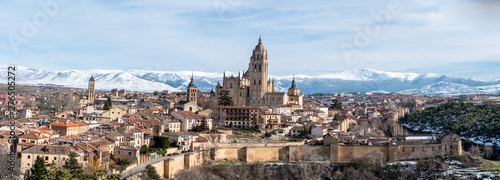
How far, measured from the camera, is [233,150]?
1511 inches

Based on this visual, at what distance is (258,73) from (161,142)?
110ft

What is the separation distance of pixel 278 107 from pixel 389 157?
25.5 m

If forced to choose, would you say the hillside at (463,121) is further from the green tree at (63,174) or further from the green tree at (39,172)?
the green tree at (39,172)

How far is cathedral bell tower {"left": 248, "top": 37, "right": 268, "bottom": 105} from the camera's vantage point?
68.9 meters

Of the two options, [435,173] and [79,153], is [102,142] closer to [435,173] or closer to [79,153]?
[79,153]

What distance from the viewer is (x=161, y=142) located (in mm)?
36875

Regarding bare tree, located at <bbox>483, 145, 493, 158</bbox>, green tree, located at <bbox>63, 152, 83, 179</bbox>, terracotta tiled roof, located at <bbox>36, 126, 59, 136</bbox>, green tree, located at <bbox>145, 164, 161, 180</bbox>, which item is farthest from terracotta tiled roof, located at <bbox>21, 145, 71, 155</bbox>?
bare tree, located at <bbox>483, 145, 493, 158</bbox>

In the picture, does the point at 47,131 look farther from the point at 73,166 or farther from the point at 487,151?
the point at 487,151

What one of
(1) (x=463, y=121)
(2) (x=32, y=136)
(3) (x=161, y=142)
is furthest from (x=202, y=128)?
(1) (x=463, y=121)

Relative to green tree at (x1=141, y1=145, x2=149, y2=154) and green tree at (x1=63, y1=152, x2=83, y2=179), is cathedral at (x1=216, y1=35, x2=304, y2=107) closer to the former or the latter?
green tree at (x1=141, y1=145, x2=149, y2=154)

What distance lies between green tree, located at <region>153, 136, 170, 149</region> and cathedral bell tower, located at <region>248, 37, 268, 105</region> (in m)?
33.1

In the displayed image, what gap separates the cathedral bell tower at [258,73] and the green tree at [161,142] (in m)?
33.1

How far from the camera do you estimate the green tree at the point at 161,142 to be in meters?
36.5

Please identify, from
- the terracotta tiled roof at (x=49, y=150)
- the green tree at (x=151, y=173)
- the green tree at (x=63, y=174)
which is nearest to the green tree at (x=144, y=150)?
the green tree at (x=151, y=173)
